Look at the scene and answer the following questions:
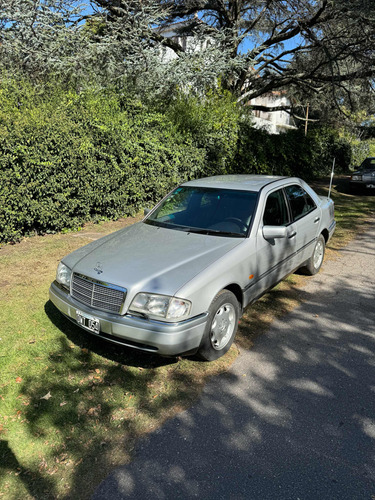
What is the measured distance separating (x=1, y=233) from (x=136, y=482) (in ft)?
18.8

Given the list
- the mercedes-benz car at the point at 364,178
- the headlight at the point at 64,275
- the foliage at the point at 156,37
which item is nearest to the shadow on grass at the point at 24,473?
the headlight at the point at 64,275

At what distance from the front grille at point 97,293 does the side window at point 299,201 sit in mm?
2792

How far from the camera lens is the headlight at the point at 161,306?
Result: 10.4 feet

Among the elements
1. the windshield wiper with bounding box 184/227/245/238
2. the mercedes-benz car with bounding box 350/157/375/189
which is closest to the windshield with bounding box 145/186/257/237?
the windshield wiper with bounding box 184/227/245/238

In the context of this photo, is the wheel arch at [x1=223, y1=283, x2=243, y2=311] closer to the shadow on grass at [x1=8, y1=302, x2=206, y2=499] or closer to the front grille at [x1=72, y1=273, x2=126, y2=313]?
the shadow on grass at [x1=8, y1=302, x2=206, y2=499]

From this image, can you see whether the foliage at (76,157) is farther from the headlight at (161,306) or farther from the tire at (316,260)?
the tire at (316,260)

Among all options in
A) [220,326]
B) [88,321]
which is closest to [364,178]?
[220,326]

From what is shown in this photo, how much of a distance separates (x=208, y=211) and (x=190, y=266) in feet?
4.10

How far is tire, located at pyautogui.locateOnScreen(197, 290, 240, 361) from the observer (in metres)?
3.45

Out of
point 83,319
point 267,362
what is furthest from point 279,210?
point 83,319

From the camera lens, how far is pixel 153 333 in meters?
3.14

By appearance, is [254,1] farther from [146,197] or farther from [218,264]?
[218,264]

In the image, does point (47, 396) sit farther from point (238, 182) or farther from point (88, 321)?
point (238, 182)

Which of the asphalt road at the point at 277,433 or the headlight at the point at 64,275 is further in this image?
the headlight at the point at 64,275
